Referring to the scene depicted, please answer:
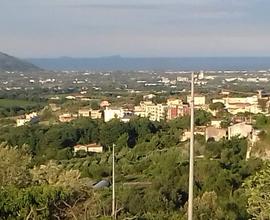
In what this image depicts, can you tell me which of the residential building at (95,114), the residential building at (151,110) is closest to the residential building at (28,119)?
the residential building at (95,114)

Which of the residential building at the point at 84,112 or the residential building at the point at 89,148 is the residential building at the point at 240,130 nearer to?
the residential building at the point at 89,148

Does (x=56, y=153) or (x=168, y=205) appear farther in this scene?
(x=56, y=153)

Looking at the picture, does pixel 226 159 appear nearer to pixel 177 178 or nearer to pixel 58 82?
pixel 177 178

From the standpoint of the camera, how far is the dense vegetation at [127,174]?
9.81m

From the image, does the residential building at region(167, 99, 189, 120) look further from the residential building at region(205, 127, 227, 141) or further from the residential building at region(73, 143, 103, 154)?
the residential building at region(73, 143, 103, 154)

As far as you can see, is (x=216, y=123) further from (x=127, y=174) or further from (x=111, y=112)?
(x=127, y=174)

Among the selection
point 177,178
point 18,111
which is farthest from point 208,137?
point 18,111

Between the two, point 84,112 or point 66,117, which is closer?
point 66,117

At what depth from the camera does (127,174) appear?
91.9 feet

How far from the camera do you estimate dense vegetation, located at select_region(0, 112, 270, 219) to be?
981cm

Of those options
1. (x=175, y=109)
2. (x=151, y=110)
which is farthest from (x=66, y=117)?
(x=151, y=110)

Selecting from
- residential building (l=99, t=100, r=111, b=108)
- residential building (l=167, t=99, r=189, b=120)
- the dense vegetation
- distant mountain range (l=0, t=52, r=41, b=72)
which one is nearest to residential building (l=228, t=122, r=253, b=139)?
the dense vegetation

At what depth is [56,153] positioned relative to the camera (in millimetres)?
33344

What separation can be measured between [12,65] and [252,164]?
136 metres
